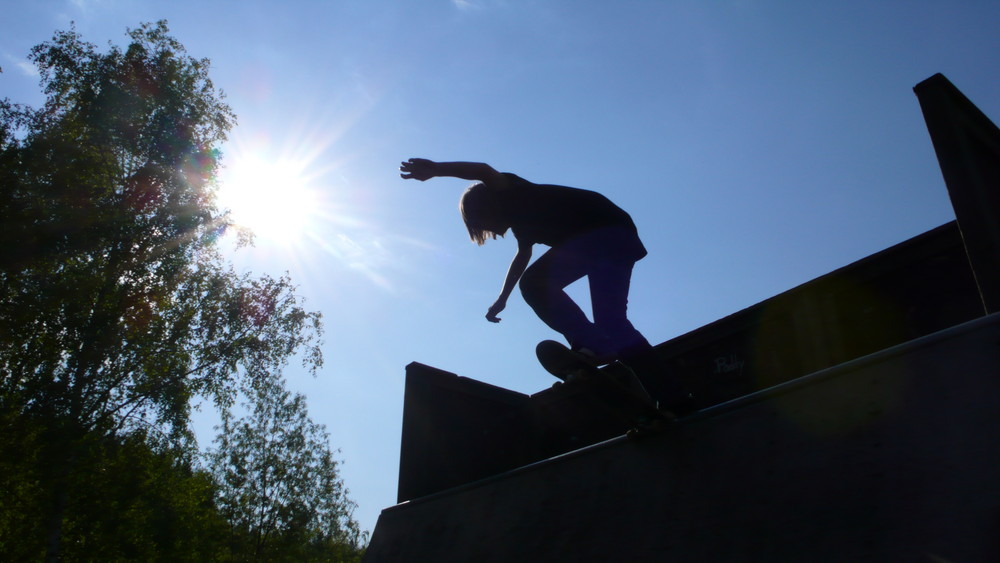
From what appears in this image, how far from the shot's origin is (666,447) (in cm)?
227

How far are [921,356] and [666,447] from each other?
2.89 ft

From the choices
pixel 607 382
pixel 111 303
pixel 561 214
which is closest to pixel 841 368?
pixel 607 382

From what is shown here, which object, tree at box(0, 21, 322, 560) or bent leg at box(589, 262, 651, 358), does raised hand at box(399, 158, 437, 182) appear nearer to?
bent leg at box(589, 262, 651, 358)

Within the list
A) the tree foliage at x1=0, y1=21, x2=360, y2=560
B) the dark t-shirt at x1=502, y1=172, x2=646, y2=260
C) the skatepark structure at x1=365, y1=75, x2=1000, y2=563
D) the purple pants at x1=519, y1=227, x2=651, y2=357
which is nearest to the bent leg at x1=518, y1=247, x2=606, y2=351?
the purple pants at x1=519, y1=227, x2=651, y2=357

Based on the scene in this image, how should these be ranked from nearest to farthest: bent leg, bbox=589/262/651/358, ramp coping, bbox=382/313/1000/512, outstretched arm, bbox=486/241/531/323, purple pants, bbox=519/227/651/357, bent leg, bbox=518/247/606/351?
1. ramp coping, bbox=382/313/1000/512
2. bent leg, bbox=589/262/651/358
3. purple pants, bbox=519/227/651/357
4. bent leg, bbox=518/247/606/351
5. outstretched arm, bbox=486/241/531/323

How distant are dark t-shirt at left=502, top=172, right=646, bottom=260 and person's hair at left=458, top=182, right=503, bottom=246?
0.32 ft

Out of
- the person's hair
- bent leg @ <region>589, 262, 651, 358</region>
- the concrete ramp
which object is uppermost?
the person's hair

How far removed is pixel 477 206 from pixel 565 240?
1.88 ft

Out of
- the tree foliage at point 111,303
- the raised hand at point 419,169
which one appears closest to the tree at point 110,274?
the tree foliage at point 111,303

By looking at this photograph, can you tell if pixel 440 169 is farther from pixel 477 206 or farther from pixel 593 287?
pixel 593 287

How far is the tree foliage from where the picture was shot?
1443 cm

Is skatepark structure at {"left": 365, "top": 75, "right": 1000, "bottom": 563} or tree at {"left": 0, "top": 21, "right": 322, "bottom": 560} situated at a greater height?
tree at {"left": 0, "top": 21, "right": 322, "bottom": 560}

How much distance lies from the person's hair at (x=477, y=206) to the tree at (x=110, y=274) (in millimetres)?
14012

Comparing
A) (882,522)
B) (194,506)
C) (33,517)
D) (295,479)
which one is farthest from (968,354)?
(295,479)
